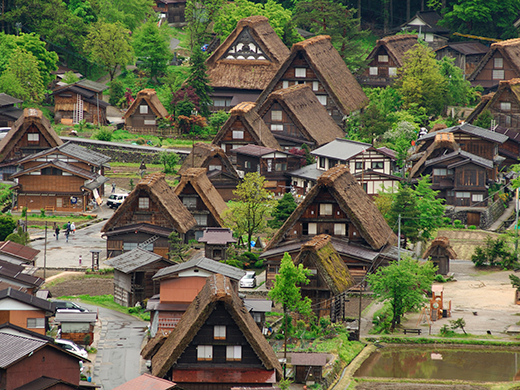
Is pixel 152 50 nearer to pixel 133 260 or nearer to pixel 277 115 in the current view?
pixel 277 115

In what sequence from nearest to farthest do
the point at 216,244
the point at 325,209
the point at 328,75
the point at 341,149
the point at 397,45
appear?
the point at 325,209, the point at 216,244, the point at 341,149, the point at 328,75, the point at 397,45

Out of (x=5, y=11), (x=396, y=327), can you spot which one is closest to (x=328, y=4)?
(x=5, y=11)

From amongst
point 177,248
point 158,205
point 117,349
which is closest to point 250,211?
point 158,205

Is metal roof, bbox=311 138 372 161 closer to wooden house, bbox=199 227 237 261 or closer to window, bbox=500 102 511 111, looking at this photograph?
wooden house, bbox=199 227 237 261

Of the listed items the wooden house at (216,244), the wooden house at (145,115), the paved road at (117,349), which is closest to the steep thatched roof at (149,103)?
the wooden house at (145,115)

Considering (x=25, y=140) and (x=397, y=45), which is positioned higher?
(x=397, y=45)

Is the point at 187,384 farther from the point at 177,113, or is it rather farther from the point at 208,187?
the point at 177,113
